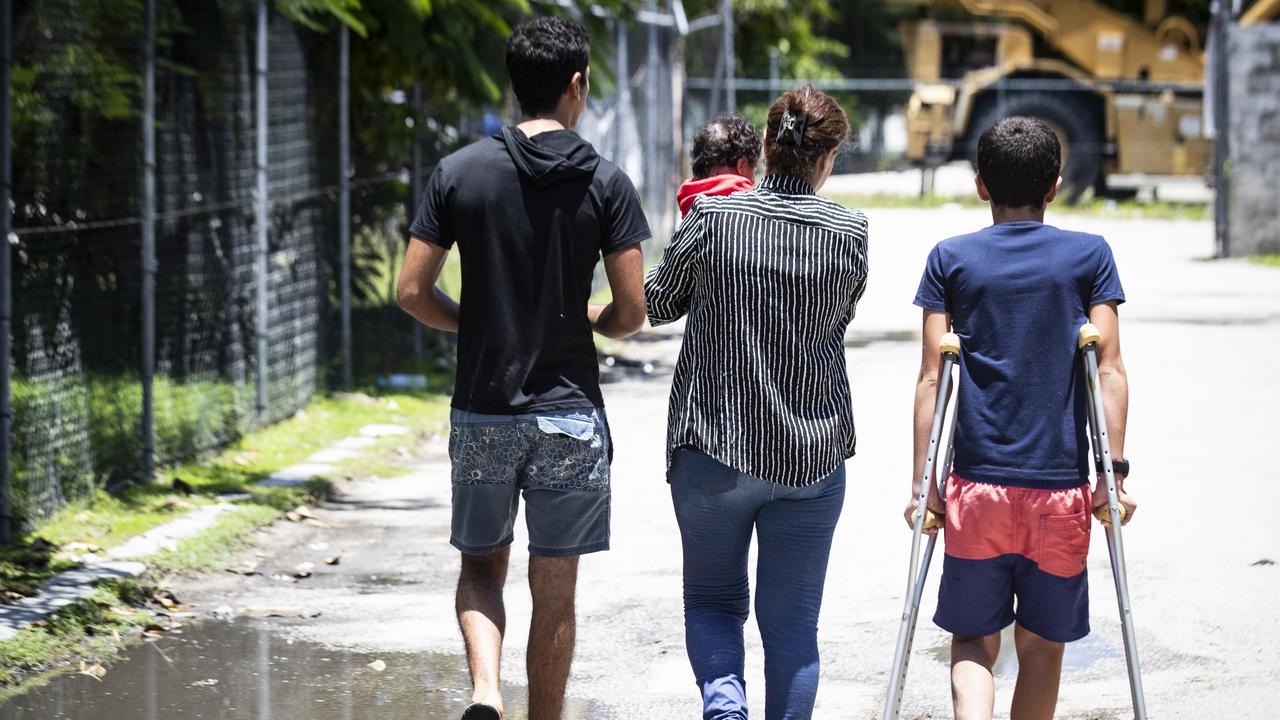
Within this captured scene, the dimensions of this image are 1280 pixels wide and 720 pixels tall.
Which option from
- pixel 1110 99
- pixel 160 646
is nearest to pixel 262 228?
pixel 160 646

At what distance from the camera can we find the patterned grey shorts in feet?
14.4

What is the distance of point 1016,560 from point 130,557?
4.08m

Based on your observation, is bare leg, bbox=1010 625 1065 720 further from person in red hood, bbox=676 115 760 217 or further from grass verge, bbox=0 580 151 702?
grass verge, bbox=0 580 151 702

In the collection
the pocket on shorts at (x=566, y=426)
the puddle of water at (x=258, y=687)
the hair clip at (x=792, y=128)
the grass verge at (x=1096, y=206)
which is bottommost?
the puddle of water at (x=258, y=687)

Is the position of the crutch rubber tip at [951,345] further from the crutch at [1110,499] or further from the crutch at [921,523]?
the crutch at [1110,499]

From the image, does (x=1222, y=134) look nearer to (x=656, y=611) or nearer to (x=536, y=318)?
(x=656, y=611)

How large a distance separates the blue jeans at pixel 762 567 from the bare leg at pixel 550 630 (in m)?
0.39

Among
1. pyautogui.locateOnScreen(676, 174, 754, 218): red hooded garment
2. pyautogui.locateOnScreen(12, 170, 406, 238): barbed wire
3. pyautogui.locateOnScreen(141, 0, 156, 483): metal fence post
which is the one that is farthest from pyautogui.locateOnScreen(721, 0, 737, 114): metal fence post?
pyautogui.locateOnScreen(676, 174, 754, 218): red hooded garment

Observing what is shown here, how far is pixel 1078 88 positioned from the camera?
33.1 metres

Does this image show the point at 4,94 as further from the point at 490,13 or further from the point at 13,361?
the point at 490,13

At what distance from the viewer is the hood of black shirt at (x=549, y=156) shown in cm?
432

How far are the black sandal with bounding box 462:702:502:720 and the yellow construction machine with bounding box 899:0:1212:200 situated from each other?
95.4ft

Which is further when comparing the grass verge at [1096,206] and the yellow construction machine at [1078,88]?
the yellow construction machine at [1078,88]

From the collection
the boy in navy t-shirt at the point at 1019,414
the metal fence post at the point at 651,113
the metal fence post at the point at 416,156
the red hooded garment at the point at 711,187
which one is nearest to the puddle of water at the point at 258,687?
the boy in navy t-shirt at the point at 1019,414
